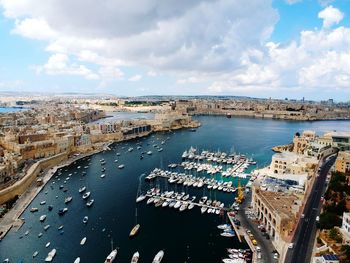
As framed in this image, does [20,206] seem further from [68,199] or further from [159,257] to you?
[159,257]

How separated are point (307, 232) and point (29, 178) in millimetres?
20730

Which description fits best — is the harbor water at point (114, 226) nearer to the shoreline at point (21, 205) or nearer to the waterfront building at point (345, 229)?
the shoreline at point (21, 205)

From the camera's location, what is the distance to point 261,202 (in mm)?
18641

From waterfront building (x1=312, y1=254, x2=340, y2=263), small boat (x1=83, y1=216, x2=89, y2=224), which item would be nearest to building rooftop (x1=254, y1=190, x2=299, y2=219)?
waterfront building (x1=312, y1=254, x2=340, y2=263)

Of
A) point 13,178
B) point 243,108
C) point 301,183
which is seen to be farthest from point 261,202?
point 243,108

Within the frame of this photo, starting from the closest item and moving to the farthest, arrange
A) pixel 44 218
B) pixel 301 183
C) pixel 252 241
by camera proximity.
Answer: pixel 252 241 < pixel 44 218 < pixel 301 183

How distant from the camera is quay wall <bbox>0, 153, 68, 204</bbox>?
2208 centimetres

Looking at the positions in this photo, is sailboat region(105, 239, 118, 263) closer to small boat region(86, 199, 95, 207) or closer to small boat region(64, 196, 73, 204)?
small boat region(86, 199, 95, 207)

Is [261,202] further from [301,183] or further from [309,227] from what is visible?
[301,183]

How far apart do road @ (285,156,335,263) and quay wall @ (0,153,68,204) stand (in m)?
18.1

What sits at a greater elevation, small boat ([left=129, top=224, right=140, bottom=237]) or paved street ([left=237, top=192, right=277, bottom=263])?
paved street ([left=237, top=192, right=277, bottom=263])

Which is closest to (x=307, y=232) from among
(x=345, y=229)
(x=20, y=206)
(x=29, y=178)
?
(x=345, y=229)

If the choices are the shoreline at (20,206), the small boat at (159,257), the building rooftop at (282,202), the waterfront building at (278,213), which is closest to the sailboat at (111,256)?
the small boat at (159,257)

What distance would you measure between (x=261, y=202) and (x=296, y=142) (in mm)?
19555
